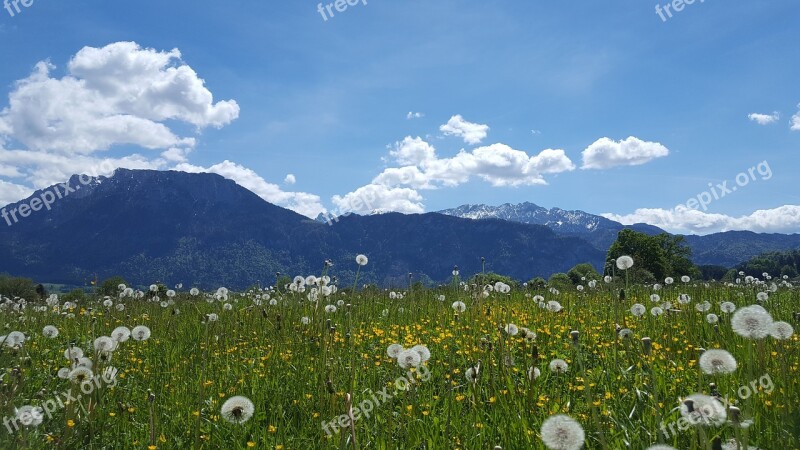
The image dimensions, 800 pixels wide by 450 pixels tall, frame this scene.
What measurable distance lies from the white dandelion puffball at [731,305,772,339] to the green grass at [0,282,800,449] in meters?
0.29

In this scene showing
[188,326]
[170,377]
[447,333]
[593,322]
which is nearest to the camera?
[170,377]

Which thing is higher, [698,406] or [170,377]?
[698,406]

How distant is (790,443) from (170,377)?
5511 millimetres

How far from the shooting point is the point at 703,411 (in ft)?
7.16

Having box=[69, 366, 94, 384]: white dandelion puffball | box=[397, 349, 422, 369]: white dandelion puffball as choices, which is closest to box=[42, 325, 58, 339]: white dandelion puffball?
box=[69, 366, 94, 384]: white dandelion puffball

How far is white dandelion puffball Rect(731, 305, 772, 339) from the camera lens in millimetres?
3000

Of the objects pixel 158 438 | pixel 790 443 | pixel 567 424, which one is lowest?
pixel 158 438

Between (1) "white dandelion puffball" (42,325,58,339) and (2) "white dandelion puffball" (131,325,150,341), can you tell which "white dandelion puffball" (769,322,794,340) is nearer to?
(2) "white dandelion puffball" (131,325,150,341)

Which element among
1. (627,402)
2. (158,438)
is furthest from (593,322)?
(158,438)

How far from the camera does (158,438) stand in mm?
3850

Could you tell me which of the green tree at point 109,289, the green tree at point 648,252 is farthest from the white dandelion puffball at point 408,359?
the green tree at point 648,252

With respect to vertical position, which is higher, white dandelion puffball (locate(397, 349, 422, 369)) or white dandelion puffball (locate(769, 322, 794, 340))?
white dandelion puffball (locate(769, 322, 794, 340))

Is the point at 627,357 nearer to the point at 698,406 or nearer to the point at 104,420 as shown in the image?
the point at 698,406

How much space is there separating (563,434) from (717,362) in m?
1.17
